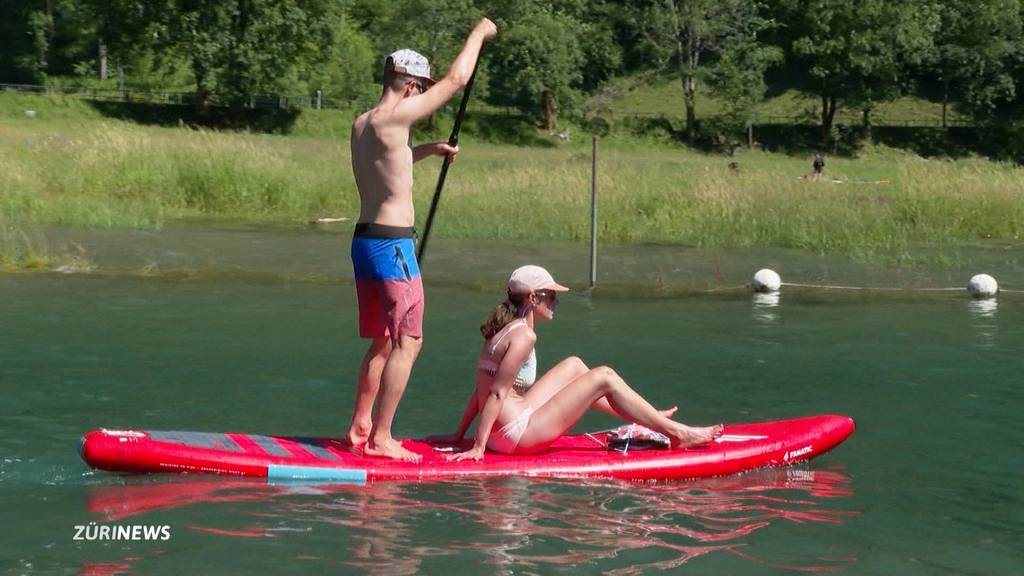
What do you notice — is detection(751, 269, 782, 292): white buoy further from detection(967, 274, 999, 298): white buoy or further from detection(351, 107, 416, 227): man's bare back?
Answer: detection(351, 107, 416, 227): man's bare back

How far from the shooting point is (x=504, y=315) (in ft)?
24.7

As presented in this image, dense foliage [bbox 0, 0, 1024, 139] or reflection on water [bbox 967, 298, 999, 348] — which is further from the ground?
dense foliage [bbox 0, 0, 1024, 139]

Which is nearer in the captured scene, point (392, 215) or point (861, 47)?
point (392, 215)

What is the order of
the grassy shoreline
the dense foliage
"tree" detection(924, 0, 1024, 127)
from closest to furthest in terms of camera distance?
the grassy shoreline → the dense foliage → "tree" detection(924, 0, 1024, 127)

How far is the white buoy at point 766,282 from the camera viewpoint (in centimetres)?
1603

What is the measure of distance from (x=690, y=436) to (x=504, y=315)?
1308 millimetres

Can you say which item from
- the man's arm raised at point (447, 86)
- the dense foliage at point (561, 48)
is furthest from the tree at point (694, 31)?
the man's arm raised at point (447, 86)

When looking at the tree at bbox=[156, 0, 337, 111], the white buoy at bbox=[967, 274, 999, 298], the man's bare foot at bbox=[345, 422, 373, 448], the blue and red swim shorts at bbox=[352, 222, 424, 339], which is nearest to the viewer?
the blue and red swim shorts at bbox=[352, 222, 424, 339]

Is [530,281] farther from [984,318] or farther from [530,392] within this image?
[984,318]

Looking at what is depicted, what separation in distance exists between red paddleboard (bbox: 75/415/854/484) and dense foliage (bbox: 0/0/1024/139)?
42655mm

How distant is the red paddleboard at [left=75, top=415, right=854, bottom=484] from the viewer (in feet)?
24.3

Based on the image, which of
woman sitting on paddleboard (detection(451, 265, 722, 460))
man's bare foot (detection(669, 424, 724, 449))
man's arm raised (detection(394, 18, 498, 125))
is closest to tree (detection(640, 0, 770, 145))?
man's bare foot (detection(669, 424, 724, 449))

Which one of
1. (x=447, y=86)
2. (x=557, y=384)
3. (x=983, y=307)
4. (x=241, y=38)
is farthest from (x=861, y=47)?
(x=447, y=86)

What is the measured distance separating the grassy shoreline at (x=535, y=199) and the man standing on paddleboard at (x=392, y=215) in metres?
12.6
